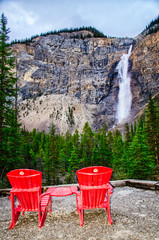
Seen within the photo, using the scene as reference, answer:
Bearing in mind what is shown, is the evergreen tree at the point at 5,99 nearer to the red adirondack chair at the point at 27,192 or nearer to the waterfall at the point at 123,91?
the red adirondack chair at the point at 27,192

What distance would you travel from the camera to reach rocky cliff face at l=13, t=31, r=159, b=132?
5934 centimetres

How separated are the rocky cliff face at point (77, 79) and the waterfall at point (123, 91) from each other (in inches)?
74.7

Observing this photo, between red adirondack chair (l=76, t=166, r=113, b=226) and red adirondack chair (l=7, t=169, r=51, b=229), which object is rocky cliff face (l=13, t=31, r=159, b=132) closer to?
red adirondack chair (l=76, t=166, r=113, b=226)

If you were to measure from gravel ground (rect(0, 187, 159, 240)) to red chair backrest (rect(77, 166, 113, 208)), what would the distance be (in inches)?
16.4

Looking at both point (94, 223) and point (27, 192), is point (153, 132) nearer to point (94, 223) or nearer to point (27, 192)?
point (94, 223)

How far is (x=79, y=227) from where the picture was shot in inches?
108

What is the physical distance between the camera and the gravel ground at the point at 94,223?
246 cm

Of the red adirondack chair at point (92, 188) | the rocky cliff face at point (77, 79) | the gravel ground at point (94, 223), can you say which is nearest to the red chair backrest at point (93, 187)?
the red adirondack chair at point (92, 188)

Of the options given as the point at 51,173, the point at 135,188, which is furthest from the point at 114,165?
the point at 135,188

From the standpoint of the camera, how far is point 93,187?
274cm

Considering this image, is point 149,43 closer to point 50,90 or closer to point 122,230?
point 50,90

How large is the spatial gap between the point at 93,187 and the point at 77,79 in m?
73.8

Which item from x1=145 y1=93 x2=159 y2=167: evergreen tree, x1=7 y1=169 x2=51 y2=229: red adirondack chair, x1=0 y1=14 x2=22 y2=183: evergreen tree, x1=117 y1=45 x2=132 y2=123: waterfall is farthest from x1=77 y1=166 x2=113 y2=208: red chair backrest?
x1=117 y1=45 x2=132 y2=123: waterfall

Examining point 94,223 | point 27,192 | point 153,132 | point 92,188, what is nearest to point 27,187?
point 27,192
